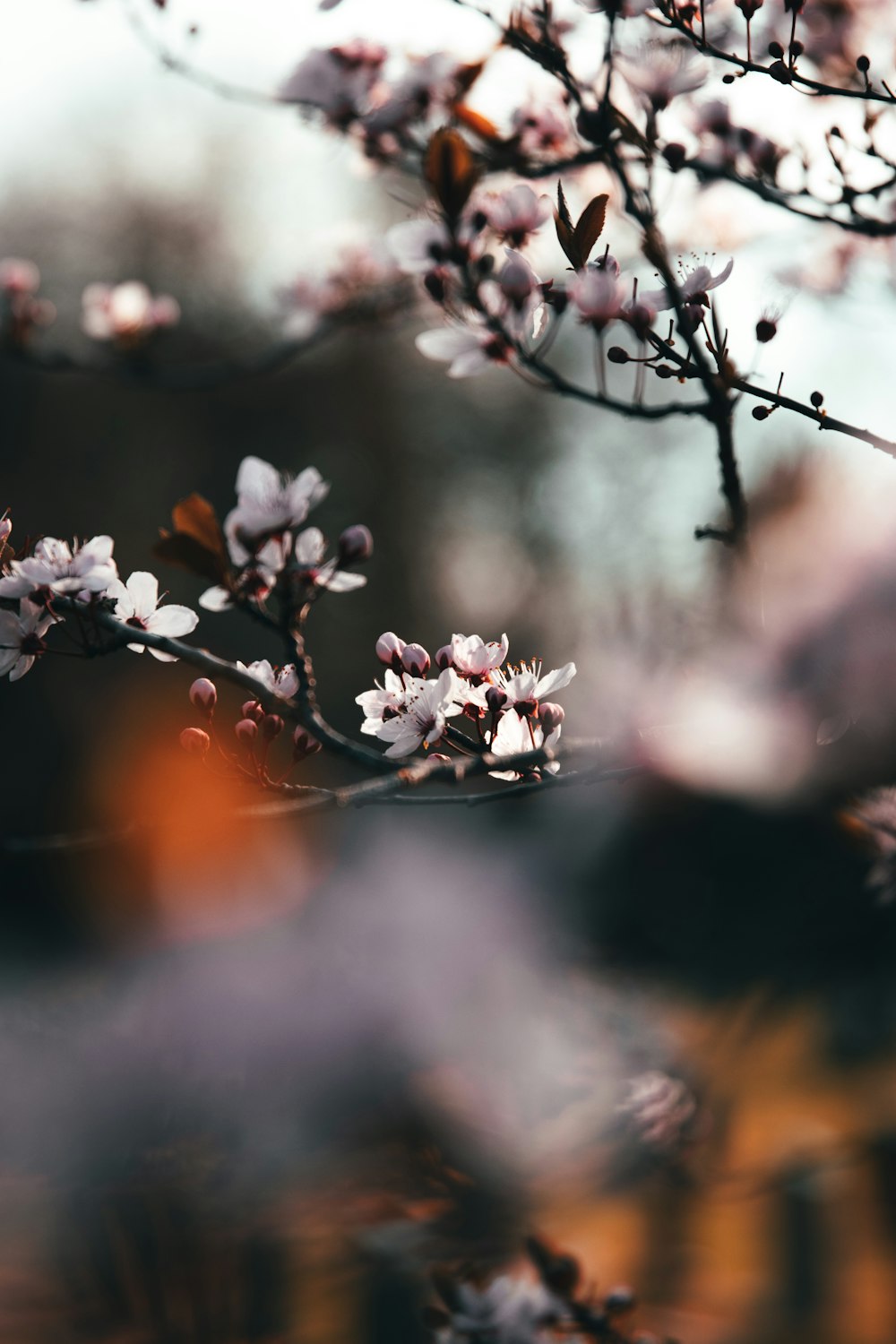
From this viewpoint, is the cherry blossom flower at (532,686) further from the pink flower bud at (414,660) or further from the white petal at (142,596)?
the white petal at (142,596)

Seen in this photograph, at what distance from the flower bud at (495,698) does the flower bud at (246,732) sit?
0.65 ft

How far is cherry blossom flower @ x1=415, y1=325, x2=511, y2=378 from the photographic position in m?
0.79

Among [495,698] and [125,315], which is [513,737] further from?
[125,315]

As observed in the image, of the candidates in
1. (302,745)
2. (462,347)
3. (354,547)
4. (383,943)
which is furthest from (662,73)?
(383,943)

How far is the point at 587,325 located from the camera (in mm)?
713

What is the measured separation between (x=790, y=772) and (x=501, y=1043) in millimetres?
2594

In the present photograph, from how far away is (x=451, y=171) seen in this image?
0.62m

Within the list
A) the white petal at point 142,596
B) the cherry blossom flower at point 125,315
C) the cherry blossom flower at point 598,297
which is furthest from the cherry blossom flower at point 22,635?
the cherry blossom flower at point 125,315

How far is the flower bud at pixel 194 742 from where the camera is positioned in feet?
2.46

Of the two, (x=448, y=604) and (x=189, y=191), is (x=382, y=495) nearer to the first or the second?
(x=448, y=604)

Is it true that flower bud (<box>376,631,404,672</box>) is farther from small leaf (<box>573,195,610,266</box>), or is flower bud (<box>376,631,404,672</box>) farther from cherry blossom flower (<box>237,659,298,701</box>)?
small leaf (<box>573,195,610,266</box>)

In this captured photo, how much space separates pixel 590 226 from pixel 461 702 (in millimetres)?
387

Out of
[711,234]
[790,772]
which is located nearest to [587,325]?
[790,772]

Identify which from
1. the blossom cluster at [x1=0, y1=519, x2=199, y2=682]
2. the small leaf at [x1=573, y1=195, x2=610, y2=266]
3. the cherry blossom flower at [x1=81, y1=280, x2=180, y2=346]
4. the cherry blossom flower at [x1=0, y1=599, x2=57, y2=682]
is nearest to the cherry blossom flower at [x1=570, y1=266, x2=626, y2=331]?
the small leaf at [x1=573, y1=195, x2=610, y2=266]
